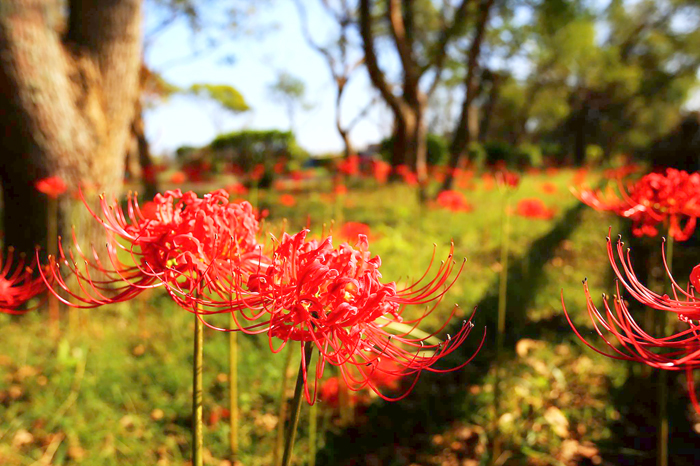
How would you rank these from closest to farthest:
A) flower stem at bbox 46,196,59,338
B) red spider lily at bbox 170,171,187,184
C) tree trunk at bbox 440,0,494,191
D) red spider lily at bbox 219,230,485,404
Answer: red spider lily at bbox 219,230,485,404, flower stem at bbox 46,196,59,338, red spider lily at bbox 170,171,187,184, tree trunk at bbox 440,0,494,191

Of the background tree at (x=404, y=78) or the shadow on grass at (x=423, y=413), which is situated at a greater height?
the background tree at (x=404, y=78)

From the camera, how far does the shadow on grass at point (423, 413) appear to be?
7.99 feet

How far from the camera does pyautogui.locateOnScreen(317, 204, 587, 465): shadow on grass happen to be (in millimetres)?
2436

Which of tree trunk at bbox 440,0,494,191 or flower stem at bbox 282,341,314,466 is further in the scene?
tree trunk at bbox 440,0,494,191

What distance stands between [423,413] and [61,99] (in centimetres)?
366

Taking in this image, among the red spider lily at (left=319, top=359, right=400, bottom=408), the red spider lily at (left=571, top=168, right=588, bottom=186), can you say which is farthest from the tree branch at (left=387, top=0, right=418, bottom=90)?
the red spider lily at (left=319, top=359, right=400, bottom=408)

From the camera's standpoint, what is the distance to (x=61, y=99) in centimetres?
367

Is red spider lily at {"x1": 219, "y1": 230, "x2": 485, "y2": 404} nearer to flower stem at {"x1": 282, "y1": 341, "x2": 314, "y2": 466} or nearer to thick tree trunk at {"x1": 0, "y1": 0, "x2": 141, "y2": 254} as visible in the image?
flower stem at {"x1": 282, "y1": 341, "x2": 314, "y2": 466}

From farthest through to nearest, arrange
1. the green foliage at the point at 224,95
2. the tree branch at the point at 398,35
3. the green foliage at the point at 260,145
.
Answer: the green foliage at the point at 224,95, the green foliage at the point at 260,145, the tree branch at the point at 398,35

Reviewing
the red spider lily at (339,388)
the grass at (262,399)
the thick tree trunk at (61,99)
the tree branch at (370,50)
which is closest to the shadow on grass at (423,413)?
the grass at (262,399)

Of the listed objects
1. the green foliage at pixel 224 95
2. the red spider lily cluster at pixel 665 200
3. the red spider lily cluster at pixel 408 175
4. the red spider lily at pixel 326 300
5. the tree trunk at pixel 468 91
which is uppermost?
the green foliage at pixel 224 95

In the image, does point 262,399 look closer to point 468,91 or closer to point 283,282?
point 283,282

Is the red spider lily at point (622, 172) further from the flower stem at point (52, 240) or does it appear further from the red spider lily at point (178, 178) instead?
the red spider lily at point (178, 178)

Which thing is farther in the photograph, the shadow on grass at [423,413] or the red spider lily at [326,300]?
the shadow on grass at [423,413]
